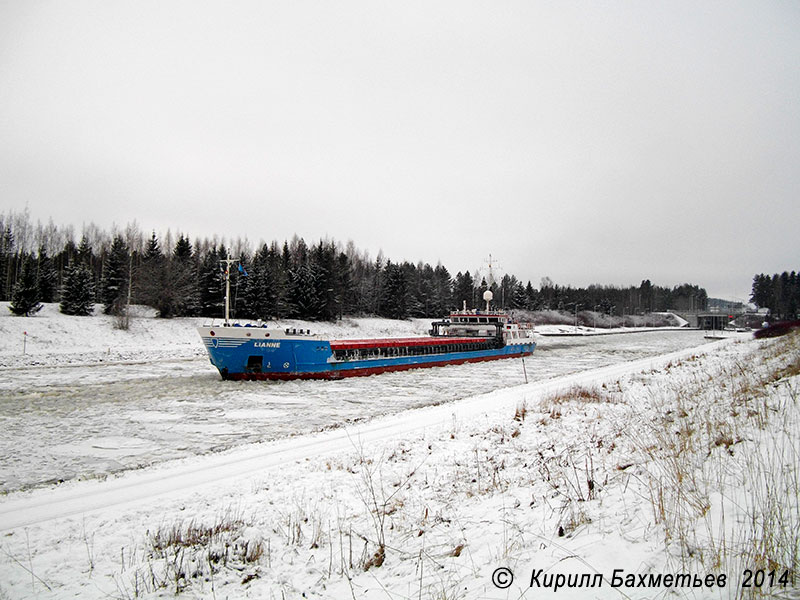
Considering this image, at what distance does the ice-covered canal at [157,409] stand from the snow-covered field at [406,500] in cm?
13

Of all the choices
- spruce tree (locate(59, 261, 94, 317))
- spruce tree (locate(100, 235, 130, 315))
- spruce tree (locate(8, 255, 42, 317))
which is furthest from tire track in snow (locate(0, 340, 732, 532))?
spruce tree (locate(100, 235, 130, 315))

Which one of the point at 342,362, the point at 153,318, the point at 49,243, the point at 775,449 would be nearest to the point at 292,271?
the point at 153,318

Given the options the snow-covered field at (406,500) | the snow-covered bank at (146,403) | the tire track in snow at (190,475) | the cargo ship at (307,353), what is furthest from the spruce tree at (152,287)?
the tire track in snow at (190,475)

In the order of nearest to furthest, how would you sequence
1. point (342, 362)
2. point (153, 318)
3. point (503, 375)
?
point (342, 362), point (503, 375), point (153, 318)

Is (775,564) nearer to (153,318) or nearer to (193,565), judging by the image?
(193,565)

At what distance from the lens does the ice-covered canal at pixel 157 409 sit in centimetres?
955

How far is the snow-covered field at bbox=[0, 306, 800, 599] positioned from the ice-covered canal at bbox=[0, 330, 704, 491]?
0.13m

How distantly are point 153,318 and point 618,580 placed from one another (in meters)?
51.8

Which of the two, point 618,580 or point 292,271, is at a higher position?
point 292,271

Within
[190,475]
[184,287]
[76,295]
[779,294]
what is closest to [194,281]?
[184,287]

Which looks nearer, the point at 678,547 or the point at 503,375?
the point at 678,547

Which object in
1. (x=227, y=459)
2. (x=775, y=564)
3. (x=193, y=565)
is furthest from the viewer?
(x=227, y=459)

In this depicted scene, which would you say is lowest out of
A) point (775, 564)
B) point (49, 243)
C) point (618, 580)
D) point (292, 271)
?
point (618, 580)

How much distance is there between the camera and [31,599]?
Answer: 4.07m
